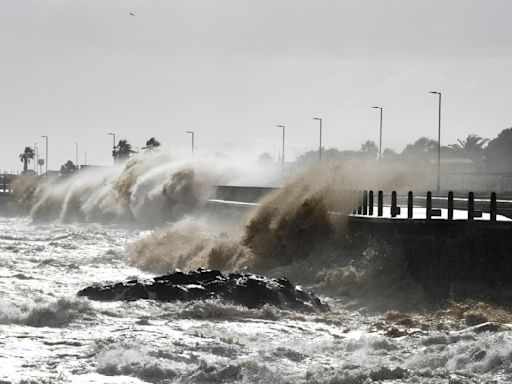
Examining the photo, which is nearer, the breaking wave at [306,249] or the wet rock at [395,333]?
the wet rock at [395,333]

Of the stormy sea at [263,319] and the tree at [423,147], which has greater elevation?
the tree at [423,147]

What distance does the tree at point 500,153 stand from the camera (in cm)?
12814

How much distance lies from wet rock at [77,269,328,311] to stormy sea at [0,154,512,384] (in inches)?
13.3

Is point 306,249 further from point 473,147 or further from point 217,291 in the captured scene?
point 473,147

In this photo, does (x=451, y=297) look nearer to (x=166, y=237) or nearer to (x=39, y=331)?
(x=39, y=331)

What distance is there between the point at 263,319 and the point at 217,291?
7.52ft

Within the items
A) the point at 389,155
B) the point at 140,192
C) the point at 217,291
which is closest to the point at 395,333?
the point at 217,291

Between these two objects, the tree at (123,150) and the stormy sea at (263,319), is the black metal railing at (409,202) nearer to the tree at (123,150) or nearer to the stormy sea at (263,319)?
the stormy sea at (263,319)

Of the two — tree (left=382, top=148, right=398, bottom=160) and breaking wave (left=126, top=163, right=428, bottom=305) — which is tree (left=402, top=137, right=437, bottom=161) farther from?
breaking wave (left=126, top=163, right=428, bottom=305)

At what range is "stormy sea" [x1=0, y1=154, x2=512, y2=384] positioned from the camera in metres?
15.7

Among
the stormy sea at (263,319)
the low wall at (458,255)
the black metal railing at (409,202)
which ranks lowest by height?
the stormy sea at (263,319)

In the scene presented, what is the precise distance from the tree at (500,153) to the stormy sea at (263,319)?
299ft

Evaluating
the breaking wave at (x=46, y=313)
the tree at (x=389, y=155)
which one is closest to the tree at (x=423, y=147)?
the tree at (x=389, y=155)

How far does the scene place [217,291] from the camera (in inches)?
920
